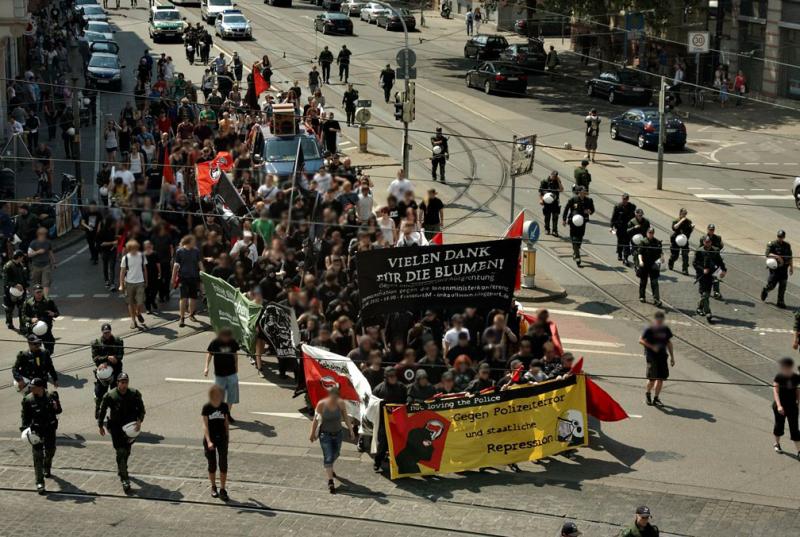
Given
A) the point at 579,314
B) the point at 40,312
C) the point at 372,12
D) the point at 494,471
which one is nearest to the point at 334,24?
the point at 372,12

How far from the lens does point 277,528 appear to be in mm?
16250

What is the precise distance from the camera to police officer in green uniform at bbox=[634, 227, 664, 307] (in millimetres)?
23906

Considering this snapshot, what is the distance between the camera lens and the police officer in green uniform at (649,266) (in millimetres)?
23906

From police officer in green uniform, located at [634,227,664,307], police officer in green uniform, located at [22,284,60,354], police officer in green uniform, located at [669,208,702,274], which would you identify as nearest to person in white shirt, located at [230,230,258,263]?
police officer in green uniform, located at [22,284,60,354]

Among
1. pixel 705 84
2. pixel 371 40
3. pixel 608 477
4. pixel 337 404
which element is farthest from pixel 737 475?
pixel 371 40

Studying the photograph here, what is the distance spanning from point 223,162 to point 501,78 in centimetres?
3518

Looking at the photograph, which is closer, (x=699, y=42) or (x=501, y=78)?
(x=699, y=42)

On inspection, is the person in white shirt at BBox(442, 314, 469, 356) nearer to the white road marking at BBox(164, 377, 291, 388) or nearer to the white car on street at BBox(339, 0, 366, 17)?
the white road marking at BBox(164, 377, 291, 388)

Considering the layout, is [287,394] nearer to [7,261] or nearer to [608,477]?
[608,477]

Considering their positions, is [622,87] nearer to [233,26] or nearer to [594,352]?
[233,26]

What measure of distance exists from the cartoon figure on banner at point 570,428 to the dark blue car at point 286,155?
4713 mm

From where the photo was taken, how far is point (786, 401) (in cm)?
1831

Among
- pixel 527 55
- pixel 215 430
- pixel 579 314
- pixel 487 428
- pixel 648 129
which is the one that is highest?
pixel 527 55

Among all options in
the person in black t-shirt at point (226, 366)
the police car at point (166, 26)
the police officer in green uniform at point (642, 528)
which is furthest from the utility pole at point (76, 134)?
the police car at point (166, 26)
